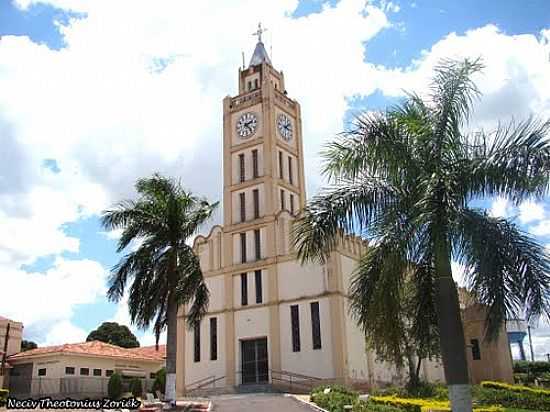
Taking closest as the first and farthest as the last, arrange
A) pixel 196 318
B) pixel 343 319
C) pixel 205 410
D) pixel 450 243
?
1. pixel 450 243
2. pixel 205 410
3. pixel 196 318
4. pixel 343 319

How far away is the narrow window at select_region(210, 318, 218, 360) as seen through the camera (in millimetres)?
38469

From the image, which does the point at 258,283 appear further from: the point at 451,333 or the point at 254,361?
the point at 451,333

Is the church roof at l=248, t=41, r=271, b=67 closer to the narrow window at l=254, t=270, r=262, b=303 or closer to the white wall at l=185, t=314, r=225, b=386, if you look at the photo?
the narrow window at l=254, t=270, r=262, b=303

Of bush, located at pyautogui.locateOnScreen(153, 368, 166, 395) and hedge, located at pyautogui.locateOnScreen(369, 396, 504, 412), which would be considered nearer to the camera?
hedge, located at pyautogui.locateOnScreen(369, 396, 504, 412)

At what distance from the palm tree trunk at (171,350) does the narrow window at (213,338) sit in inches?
668

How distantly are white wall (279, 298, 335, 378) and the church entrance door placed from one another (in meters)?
1.49

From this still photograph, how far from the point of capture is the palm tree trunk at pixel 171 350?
21.4 metres

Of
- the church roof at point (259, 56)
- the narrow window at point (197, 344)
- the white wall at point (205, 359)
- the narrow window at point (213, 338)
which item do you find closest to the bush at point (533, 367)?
the white wall at point (205, 359)

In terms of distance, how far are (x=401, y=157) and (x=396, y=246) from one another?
6.37 feet

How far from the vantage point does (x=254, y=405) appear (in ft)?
78.8

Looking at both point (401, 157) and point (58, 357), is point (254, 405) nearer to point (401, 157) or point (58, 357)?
point (401, 157)

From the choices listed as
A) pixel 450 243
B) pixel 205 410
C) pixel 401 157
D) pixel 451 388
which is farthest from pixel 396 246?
pixel 205 410

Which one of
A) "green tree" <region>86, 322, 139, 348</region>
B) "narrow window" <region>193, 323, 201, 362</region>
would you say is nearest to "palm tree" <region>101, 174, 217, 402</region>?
"narrow window" <region>193, 323, 201, 362</region>

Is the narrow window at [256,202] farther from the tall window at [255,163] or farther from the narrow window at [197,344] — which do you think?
the narrow window at [197,344]
